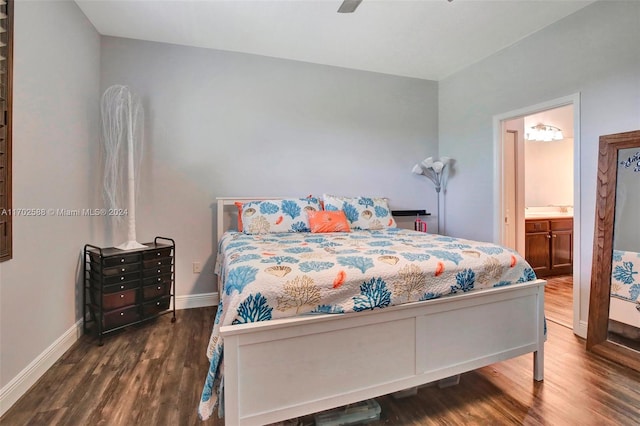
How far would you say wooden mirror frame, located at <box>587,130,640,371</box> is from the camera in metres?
2.19

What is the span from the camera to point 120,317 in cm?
243

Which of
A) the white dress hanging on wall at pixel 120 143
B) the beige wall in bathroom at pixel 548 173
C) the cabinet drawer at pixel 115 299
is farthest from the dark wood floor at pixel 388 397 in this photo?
the beige wall in bathroom at pixel 548 173

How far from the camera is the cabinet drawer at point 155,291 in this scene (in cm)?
258

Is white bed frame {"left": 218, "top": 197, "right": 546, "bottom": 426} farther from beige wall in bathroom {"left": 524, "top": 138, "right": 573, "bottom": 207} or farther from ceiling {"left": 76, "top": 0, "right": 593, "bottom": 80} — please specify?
beige wall in bathroom {"left": 524, "top": 138, "right": 573, "bottom": 207}

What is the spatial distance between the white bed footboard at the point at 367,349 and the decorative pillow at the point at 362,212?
1.55 meters

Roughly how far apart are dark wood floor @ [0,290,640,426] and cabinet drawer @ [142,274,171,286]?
0.51 metres

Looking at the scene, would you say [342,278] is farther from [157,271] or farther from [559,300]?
[559,300]

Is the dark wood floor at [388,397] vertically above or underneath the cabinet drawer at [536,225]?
underneath

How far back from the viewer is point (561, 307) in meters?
3.07

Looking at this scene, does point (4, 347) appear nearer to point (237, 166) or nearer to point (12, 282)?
point (12, 282)

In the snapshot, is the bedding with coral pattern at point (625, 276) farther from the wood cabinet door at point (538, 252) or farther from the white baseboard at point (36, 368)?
the white baseboard at point (36, 368)

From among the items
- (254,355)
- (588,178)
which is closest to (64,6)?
(254,355)

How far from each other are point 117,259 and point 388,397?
2.19 meters

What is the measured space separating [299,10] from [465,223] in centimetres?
293
